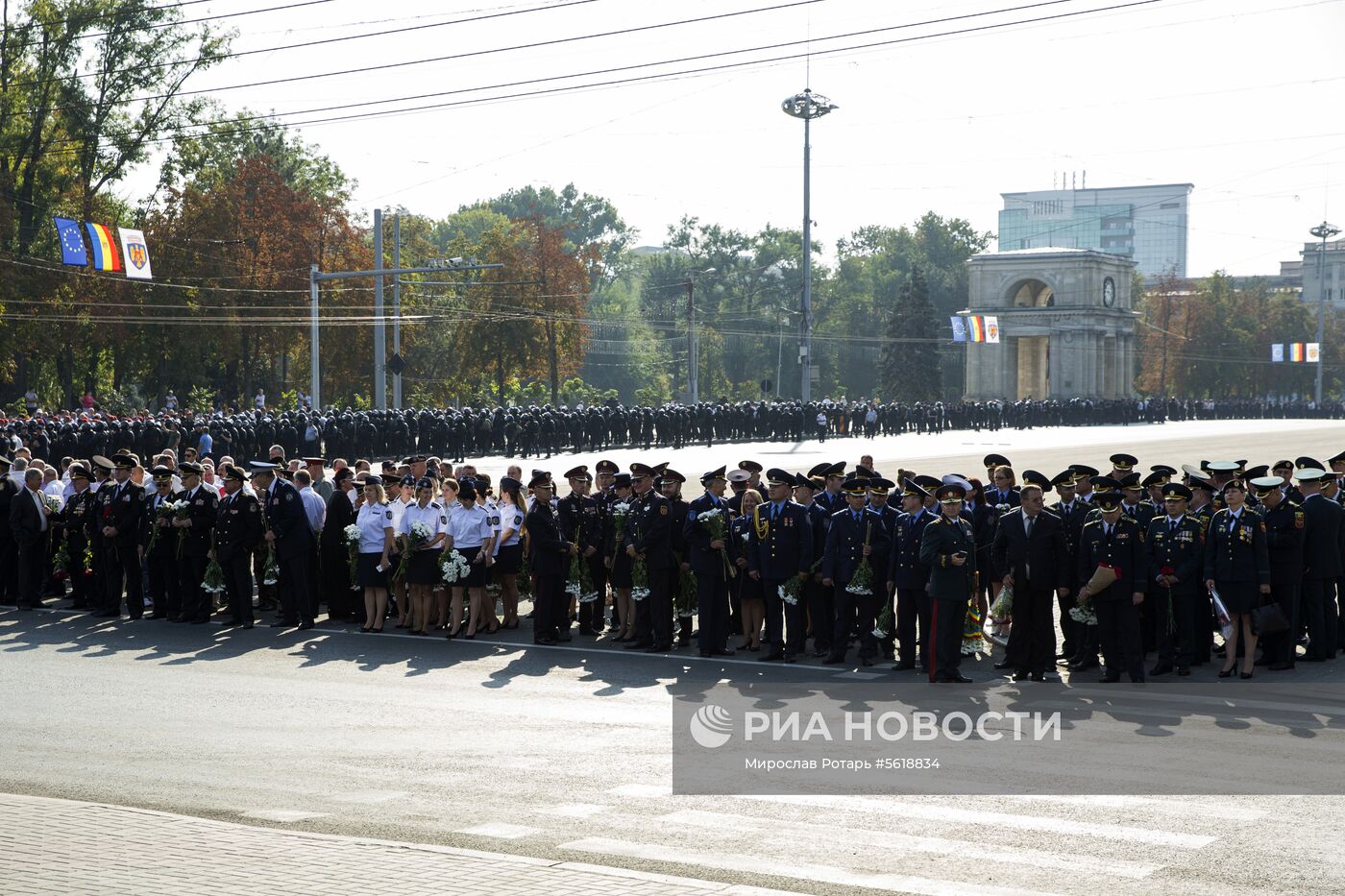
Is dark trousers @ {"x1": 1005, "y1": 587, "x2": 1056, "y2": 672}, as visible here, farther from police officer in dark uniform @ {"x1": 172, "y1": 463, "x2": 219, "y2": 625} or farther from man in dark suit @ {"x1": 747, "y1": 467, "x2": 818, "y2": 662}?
police officer in dark uniform @ {"x1": 172, "y1": 463, "x2": 219, "y2": 625}

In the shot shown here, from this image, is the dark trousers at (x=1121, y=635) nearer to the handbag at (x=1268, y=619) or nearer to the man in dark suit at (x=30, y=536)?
the handbag at (x=1268, y=619)

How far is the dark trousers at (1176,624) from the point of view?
44.4 ft

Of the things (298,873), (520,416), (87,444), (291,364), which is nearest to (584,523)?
(298,873)

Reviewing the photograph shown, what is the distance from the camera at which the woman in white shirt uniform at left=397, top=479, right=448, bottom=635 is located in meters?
16.0

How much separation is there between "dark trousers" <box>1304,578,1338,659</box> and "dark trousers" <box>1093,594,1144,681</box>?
2.00m

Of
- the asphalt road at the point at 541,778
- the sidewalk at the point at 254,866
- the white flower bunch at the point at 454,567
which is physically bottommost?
the asphalt road at the point at 541,778

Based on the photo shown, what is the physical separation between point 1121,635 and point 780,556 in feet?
10.7

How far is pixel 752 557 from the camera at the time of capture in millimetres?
14742

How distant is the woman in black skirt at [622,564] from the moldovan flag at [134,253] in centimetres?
3005

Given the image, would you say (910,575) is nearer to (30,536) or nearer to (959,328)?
(30,536)

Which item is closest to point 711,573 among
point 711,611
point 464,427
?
point 711,611

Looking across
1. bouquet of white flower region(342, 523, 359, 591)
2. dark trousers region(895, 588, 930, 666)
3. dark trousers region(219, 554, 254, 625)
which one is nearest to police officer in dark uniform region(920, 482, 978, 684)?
dark trousers region(895, 588, 930, 666)

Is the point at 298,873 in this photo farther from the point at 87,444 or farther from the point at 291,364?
the point at 291,364

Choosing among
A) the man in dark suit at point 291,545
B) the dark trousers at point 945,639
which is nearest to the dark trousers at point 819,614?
the dark trousers at point 945,639
